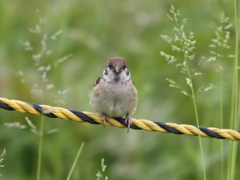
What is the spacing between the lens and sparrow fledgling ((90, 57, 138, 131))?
354 cm

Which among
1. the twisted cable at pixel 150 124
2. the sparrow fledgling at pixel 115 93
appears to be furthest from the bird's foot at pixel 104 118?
the twisted cable at pixel 150 124

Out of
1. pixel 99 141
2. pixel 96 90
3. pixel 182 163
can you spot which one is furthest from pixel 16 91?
pixel 182 163

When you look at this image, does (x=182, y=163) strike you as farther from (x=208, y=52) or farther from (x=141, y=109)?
(x=208, y=52)

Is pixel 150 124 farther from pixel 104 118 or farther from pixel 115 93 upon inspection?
pixel 115 93

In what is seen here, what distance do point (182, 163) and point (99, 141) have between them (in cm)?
71

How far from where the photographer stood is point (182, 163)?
4246 mm

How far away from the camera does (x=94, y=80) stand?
4.52m

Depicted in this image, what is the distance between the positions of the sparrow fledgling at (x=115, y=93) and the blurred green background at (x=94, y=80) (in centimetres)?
18

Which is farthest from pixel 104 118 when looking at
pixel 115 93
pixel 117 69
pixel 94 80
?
pixel 94 80

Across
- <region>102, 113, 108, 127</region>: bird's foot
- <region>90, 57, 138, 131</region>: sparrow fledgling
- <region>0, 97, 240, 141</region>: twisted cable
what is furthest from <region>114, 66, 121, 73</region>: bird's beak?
<region>0, 97, 240, 141</region>: twisted cable

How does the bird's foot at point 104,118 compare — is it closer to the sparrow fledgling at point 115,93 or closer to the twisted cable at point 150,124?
the sparrow fledgling at point 115,93

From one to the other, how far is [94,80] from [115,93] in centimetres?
93

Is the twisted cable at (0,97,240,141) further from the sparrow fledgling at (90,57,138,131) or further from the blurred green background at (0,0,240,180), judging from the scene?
the blurred green background at (0,0,240,180)

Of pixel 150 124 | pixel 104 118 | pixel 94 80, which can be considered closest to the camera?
pixel 150 124
